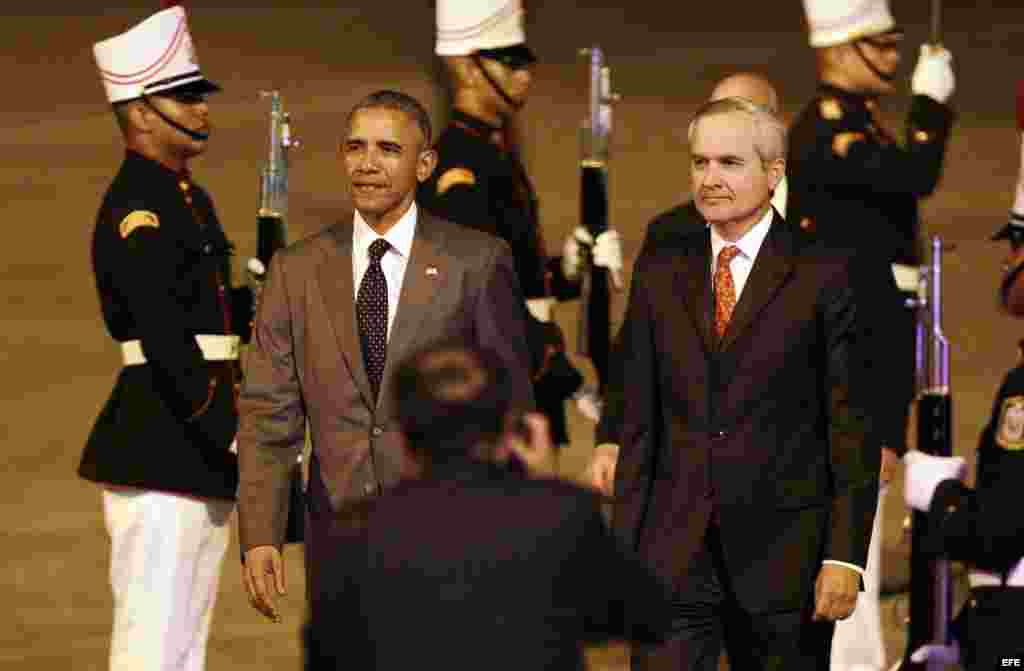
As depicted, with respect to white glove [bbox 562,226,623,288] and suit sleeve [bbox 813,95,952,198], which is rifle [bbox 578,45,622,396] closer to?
white glove [bbox 562,226,623,288]

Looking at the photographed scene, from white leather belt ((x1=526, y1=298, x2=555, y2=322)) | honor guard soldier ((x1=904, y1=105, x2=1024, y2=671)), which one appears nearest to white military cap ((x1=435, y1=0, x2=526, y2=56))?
white leather belt ((x1=526, y1=298, x2=555, y2=322))

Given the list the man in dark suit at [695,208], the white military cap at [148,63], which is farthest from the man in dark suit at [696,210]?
the white military cap at [148,63]

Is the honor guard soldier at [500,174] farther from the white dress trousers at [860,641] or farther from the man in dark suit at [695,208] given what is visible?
the white dress trousers at [860,641]

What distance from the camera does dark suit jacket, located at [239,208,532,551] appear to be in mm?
5887

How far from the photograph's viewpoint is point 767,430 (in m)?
5.80

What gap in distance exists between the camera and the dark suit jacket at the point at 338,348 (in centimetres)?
589

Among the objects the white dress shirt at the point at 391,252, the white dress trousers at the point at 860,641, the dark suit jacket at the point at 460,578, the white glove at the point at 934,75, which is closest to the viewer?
the dark suit jacket at the point at 460,578

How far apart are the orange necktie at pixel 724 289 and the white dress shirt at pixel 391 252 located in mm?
664

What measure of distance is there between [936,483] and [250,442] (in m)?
1.87

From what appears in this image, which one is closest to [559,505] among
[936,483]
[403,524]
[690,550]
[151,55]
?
[403,524]

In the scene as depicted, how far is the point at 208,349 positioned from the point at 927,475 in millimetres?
1847

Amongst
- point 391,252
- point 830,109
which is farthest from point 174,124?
point 830,109

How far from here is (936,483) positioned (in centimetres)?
691

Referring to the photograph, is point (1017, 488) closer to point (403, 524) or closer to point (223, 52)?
point (403, 524)
